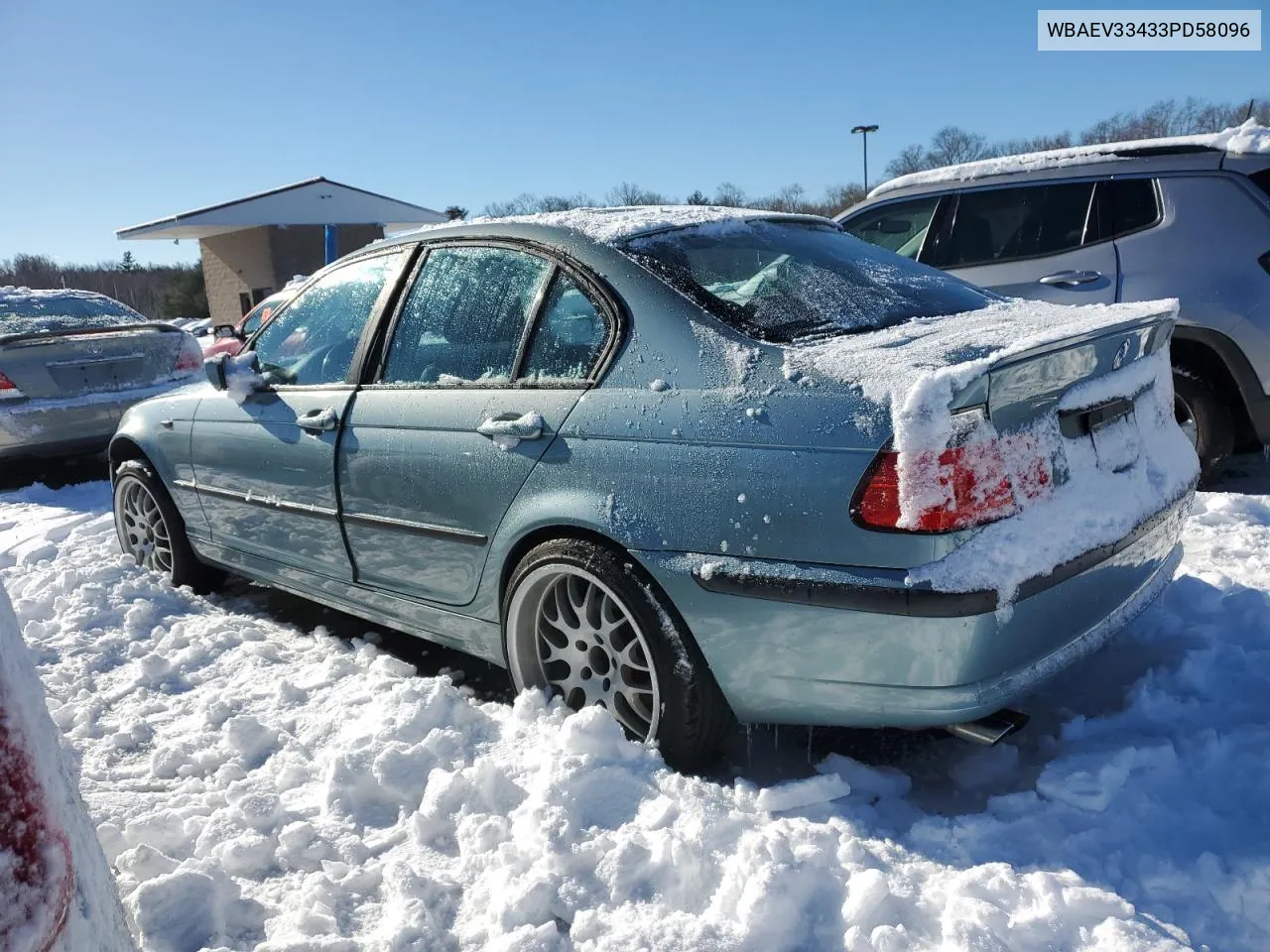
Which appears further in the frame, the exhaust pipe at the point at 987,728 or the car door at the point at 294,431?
the car door at the point at 294,431

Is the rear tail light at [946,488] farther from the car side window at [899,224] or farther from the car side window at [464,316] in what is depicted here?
the car side window at [899,224]

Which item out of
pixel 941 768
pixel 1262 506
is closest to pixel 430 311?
pixel 941 768

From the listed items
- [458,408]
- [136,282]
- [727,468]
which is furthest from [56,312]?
[136,282]

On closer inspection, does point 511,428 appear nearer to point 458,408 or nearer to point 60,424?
point 458,408

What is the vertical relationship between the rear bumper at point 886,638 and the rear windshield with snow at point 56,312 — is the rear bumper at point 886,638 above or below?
below

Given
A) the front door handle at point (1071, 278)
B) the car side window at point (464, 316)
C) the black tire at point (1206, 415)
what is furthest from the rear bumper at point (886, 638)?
the front door handle at point (1071, 278)

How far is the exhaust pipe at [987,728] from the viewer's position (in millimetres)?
2143

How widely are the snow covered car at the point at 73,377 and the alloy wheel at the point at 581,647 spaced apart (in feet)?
18.3

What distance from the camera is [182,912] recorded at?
212 centimetres

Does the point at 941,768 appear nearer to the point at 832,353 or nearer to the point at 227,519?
the point at 832,353

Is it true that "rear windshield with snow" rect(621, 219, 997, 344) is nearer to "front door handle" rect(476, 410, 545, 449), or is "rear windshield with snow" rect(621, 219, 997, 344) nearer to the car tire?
"front door handle" rect(476, 410, 545, 449)

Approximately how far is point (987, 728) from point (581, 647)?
1.11 metres

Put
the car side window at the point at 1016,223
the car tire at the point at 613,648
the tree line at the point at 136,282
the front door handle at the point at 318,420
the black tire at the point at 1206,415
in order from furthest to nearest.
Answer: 1. the tree line at the point at 136,282
2. the car side window at the point at 1016,223
3. the black tire at the point at 1206,415
4. the front door handle at the point at 318,420
5. the car tire at the point at 613,648

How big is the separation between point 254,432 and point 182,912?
1.98 metres
